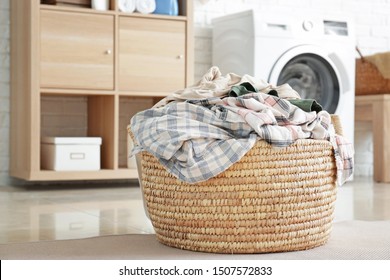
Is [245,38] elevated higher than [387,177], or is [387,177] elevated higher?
[245,38]

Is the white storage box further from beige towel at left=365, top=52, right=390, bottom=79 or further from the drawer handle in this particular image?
beige towel at left=365, top=52, right=390, bottom=79

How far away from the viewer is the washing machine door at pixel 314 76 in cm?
443

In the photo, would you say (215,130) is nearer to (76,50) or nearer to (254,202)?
(254,202)

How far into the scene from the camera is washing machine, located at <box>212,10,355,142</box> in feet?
13.9

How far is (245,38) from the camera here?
14.0 feet

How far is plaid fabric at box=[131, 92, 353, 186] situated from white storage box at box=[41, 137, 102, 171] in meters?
1.84

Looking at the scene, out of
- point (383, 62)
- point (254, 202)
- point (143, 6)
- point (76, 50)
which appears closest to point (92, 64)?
point (76, 50)

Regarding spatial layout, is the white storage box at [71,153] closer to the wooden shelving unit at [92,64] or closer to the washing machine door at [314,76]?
the wooden shelving unit at [92,64]

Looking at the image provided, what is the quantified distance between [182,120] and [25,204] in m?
1.55

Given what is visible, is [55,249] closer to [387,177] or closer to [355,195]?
[355,195]

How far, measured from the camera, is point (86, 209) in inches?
124

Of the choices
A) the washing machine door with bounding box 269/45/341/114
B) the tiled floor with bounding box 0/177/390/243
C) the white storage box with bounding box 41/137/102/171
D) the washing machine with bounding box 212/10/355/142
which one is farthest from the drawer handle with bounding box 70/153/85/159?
the washing machine door with bounding box 269/45/341/114

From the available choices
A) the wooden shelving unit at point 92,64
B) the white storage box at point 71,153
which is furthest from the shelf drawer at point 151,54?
the white storage box at point 71,153
